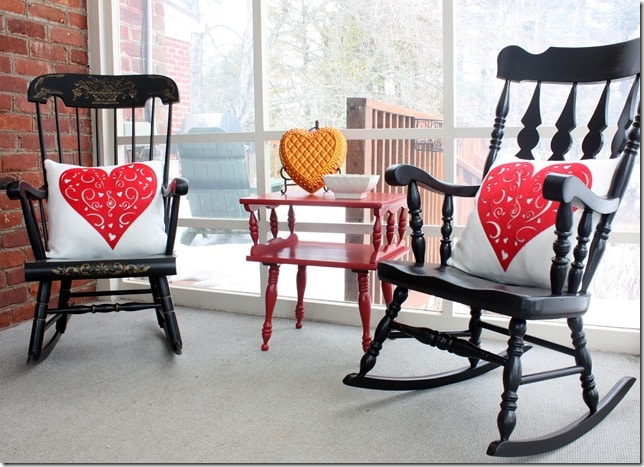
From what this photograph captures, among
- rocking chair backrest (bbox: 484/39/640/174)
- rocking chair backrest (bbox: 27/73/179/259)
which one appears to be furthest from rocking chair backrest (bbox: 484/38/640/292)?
rocking chair backrest (bbox: 27/73/179/259)

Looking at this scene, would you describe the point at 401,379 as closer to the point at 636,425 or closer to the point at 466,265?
the point at 466,265

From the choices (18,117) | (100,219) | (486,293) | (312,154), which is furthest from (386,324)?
(18,117)

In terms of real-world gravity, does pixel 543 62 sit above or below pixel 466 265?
above

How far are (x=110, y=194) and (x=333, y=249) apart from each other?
32.7 inches

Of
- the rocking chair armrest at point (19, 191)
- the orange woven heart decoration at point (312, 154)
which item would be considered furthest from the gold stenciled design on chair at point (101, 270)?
the orange woven heart decoration at point (312, 154)

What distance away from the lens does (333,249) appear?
7.57 feet

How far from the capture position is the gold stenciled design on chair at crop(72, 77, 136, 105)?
7.85 ft

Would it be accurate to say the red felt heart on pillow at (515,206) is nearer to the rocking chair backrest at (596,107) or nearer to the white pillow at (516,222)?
the white pillow at (516,222)

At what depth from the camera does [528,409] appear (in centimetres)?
173

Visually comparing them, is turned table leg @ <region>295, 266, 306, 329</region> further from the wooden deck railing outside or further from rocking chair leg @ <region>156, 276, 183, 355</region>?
rocking chair leg @ <region>156, 276, 183, 355</region>

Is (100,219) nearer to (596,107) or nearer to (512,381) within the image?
(512,381)

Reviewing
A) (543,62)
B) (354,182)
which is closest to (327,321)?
(354,182)

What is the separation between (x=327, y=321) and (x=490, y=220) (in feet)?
3.48

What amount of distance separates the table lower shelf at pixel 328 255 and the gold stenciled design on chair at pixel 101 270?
410 mm
